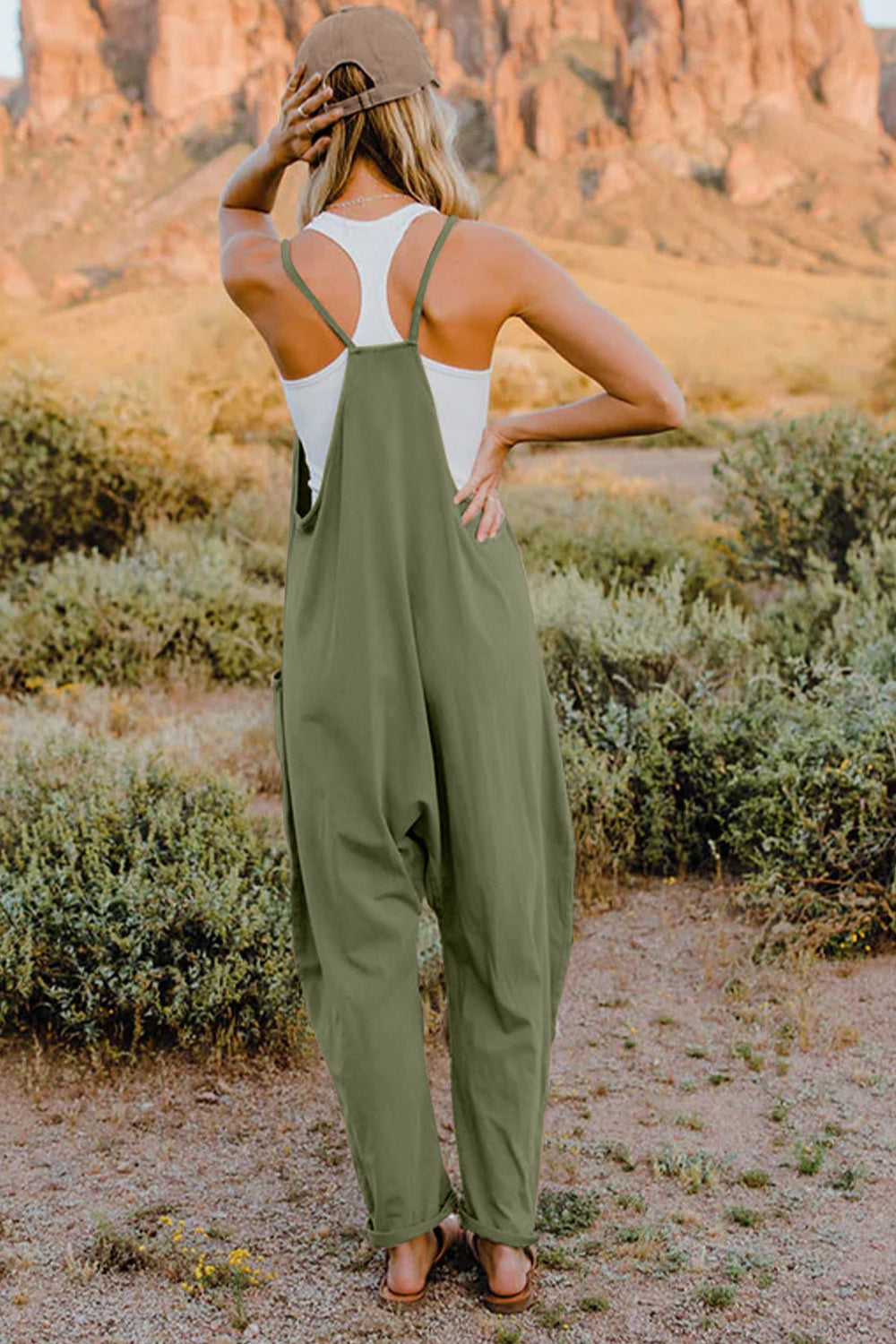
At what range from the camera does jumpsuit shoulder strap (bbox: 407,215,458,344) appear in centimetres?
188

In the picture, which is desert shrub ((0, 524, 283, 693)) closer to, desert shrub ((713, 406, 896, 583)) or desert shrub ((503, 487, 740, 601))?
desert shrub ((503, 487, 740, 601))

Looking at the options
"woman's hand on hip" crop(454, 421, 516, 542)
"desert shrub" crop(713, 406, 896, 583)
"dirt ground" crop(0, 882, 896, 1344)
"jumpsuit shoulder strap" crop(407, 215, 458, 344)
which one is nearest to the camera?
"jumpsuit shoulder strap" crop(407, 215, 458, 344)

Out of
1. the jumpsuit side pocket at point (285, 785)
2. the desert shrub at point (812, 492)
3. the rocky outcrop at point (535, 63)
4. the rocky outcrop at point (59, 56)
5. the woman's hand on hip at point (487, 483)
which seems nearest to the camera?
the woman's hand on hip at point (487, 483)

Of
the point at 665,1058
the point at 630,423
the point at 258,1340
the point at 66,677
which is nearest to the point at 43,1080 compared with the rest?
the point at 258,1340

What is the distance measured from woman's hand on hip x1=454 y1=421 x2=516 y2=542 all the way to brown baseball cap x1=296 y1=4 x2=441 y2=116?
501 mm

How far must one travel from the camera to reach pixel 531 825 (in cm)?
211

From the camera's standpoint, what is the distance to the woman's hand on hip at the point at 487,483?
79.5 inches

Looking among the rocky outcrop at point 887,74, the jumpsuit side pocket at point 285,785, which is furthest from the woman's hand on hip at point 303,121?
the rocky outcrop at point 887,74

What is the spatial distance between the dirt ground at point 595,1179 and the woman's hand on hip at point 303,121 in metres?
1.88

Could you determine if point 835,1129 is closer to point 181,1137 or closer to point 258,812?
point 181,1137

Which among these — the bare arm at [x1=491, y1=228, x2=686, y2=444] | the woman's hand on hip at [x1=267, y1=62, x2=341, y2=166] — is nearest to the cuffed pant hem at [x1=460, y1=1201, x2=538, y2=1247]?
A: the bare arm at [x1=491, y1=228, x2=686, y2=444]

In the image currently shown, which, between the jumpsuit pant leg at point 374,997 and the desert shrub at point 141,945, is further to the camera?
the desert shrub at point 141,945

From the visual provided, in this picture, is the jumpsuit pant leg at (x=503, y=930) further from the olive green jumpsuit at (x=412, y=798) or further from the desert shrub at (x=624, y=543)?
the desert shrub at (x=624, y=543)

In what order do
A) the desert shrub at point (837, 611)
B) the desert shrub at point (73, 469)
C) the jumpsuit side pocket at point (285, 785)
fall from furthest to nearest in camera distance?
the desert shrub at point (73, 469), the desert shrub at point (837, 611), the jumpsuit side pocket at point (285, 785)
